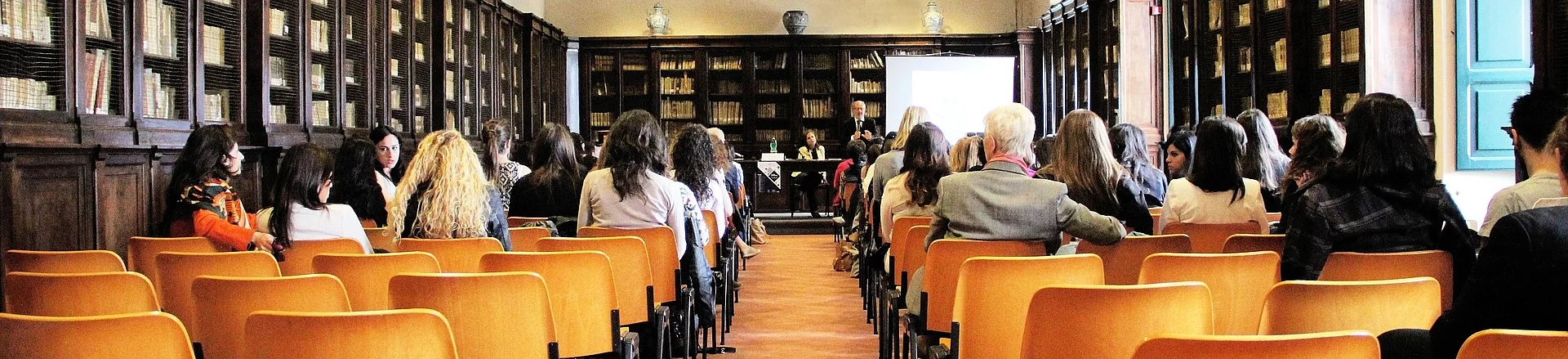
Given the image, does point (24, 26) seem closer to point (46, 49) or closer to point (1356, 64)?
point (46, 49)

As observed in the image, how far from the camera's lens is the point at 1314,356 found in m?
1.75

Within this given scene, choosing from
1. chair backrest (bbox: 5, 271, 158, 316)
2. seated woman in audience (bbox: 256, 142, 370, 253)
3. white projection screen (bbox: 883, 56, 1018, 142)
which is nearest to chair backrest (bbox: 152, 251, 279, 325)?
chair backrest (bbox: 5, 271, 158, 316)

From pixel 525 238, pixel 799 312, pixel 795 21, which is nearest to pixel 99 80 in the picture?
pixel 525 238

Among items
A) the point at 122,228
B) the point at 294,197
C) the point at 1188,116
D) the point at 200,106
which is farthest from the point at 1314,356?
the point at 1188,116

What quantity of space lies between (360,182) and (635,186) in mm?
1251

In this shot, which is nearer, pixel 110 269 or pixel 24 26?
pixel 110 269

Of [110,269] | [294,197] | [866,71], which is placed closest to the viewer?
[110,269]

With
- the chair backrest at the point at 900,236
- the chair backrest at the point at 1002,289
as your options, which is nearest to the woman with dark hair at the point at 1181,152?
the chair backrest at the point at 900,236

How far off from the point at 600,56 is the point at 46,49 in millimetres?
10328

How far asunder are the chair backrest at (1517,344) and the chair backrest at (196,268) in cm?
279

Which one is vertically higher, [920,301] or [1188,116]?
[1188,116]

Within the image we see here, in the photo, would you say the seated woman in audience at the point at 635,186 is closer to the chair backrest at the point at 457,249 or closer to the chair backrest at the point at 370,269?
the chair backrest at the point at 457,249

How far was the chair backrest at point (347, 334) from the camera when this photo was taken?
2.14m

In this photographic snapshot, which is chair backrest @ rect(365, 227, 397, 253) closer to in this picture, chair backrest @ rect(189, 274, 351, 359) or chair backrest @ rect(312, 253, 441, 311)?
chair backrest @ rect(312, 253, 441, 311)
